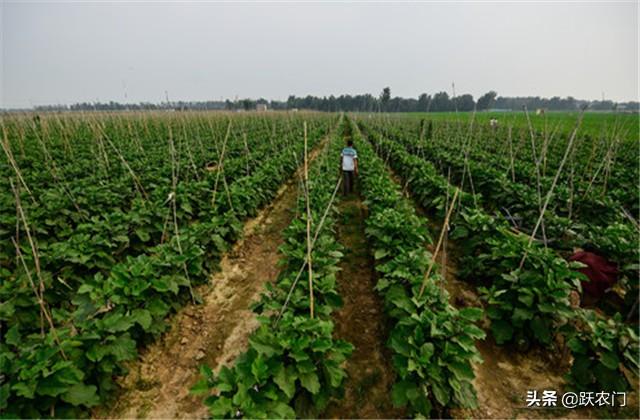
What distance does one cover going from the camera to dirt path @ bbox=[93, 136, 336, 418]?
2863mm

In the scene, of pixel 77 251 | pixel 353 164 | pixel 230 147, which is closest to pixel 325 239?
pixel 77 251

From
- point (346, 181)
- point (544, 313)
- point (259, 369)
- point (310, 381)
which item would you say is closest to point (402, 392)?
point (310, 381)

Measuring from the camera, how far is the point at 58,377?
2166 millimetres

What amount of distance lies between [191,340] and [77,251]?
1.69 m

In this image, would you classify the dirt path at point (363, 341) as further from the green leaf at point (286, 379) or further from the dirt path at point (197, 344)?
the dirt path at point (197, 344)

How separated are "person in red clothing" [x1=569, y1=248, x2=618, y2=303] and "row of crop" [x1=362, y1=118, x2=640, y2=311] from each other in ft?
0.33

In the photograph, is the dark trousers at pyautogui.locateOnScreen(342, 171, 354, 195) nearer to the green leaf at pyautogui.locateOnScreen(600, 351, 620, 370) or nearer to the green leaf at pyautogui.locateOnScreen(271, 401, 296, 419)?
the green leaf at pyautogui.locateOnScreen(600, 351, 620, 370)

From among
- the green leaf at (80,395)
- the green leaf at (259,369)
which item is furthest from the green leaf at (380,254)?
the green leaf at (80,395)

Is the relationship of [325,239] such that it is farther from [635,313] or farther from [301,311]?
[635,313]

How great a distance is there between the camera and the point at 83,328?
2.61 m

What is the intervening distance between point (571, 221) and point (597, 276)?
1.36 metres

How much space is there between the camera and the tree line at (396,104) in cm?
1183

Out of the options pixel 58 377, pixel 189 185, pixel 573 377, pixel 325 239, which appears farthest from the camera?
pixel 189 185

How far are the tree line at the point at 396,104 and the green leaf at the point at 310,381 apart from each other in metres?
5.88
